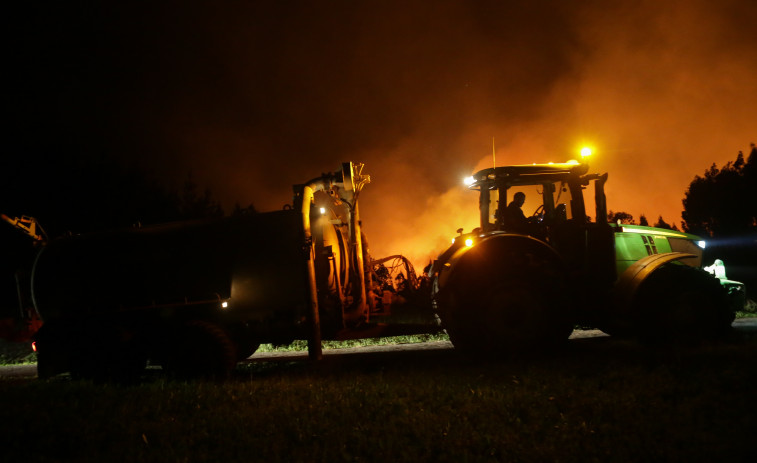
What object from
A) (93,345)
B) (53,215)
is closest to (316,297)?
(93,345)

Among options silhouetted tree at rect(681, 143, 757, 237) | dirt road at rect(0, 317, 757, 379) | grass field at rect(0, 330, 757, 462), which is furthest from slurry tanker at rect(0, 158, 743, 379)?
silhouetted tree at rect(681, 143, 757, 237)

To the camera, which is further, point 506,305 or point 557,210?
point 557,210

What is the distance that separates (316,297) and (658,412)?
16.8 ft

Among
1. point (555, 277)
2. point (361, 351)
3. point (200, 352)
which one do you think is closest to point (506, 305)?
point (555, 277)

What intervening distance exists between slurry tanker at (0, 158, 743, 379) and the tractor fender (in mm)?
30

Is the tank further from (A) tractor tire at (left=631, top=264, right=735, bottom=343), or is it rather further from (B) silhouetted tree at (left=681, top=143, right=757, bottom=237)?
(B) silhouetted tree at (left=681, top=143, right=757, bottom=237)

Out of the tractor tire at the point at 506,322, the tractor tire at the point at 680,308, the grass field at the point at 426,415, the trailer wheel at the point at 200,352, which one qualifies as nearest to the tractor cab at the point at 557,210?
the tractor tire at the point at 680,308

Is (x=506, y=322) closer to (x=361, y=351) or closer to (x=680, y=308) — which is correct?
(x=680, y=308)

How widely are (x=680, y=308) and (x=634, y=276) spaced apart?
0.94 metres

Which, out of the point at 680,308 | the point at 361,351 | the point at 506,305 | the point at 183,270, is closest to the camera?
the point at 506,305

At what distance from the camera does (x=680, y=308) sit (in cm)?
869

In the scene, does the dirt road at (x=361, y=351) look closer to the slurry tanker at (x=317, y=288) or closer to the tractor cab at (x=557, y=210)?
the slurry tanker at (x=317, y=288)

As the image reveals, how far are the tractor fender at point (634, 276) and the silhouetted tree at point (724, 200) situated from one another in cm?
3144

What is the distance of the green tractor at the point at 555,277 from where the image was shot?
8.42m
